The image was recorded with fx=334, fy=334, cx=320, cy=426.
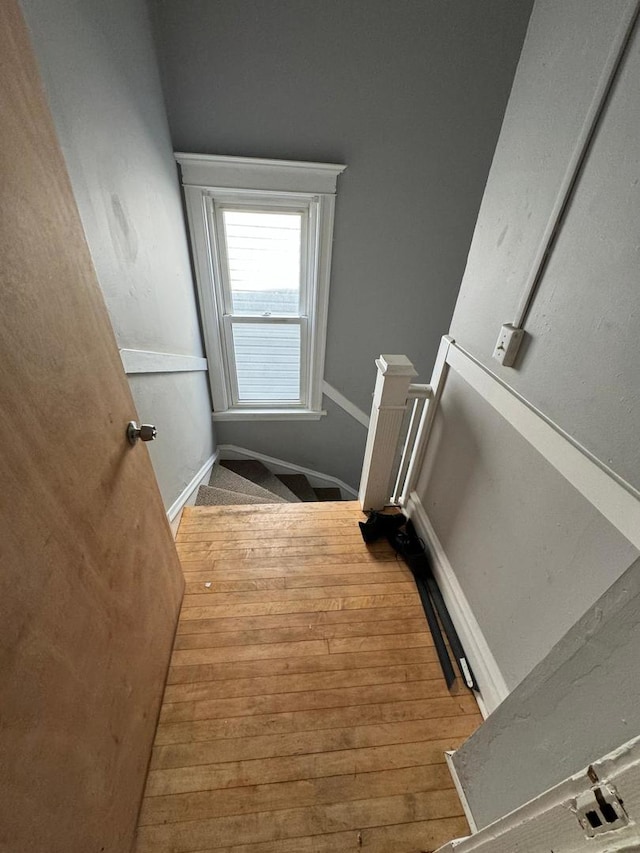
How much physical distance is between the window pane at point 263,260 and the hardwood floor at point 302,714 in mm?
1749

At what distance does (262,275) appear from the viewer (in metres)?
2.38

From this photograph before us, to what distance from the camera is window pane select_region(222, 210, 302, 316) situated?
219 cm

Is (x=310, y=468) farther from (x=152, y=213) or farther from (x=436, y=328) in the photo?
(x=152, y=213)

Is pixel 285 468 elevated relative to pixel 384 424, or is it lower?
lower

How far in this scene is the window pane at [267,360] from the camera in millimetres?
2629

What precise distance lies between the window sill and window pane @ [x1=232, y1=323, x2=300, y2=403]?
0.35ft

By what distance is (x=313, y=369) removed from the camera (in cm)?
278

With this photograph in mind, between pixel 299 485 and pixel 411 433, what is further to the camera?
pixel 299 485

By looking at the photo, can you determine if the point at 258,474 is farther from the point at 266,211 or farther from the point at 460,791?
the point at 460,791

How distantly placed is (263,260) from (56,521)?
218 centimetres

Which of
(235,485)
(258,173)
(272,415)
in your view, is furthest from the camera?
(272,415)

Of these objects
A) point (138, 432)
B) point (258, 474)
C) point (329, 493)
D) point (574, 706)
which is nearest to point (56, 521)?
point (138, 432)

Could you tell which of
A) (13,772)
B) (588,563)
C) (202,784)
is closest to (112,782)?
(202,784)

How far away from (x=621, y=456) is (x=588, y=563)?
27 centimetres
